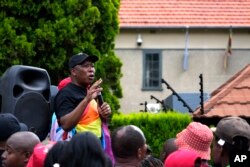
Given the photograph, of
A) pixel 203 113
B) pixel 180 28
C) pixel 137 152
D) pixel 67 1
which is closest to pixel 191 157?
pixel 137 152

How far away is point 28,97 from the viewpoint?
36.1 feet

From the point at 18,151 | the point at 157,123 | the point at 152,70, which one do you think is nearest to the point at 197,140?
the point at 18,151

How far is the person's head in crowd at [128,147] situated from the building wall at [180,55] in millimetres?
27766

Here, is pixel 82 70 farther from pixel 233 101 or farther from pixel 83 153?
pixel 233 101

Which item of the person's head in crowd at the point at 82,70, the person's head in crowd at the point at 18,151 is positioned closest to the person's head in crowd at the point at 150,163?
the person's head in crowd at the point at 18,151

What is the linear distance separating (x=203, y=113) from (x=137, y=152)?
11173mm

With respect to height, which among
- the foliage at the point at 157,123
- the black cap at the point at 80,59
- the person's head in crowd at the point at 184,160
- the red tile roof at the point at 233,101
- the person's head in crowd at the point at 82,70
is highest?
the black cap at the point at 80,59

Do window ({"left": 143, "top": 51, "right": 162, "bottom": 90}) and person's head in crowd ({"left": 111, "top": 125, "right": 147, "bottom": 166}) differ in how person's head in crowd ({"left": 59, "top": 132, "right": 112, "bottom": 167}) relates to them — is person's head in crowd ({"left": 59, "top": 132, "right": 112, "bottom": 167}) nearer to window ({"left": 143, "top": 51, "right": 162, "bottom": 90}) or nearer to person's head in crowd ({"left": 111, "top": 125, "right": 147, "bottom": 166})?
person's head in crowd ({"left": 111, "top": 125, "right": 147, "bottom": 166})

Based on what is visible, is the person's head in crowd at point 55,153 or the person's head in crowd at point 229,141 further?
the person's head in crowd at point 229,141

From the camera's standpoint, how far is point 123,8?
36500 millimetres

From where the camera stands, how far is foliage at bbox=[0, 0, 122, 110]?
68.4 feet

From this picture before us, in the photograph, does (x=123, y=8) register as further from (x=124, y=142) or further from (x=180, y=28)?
(x=124, y=142)

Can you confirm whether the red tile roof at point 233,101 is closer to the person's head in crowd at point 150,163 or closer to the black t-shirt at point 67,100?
the black t-shirt at point 67,100

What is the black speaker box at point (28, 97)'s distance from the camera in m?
10.9
